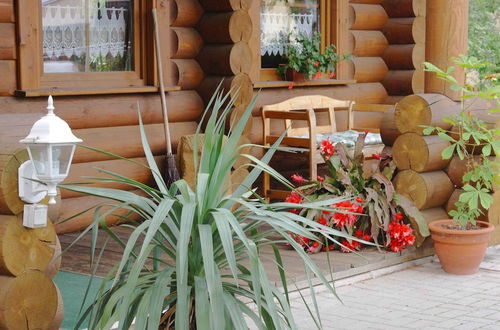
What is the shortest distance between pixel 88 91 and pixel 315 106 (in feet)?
8.20

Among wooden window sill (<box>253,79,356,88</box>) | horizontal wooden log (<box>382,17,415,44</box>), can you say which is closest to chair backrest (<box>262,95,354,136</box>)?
wooden window sill (<box>253,79,356,88</box>)

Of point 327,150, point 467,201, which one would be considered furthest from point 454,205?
point 327,150

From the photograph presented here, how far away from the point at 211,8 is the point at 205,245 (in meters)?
4.81

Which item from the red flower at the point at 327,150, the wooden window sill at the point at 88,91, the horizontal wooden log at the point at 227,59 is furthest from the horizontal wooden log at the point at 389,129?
the wooden window sill at the point at 88,91

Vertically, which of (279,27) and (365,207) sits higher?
(279,27)

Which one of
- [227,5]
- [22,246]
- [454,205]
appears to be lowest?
[454,205]

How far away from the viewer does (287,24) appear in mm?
8844

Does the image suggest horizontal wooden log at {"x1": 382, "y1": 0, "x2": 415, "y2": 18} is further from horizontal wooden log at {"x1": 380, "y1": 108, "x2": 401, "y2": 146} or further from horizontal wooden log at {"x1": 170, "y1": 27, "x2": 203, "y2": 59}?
horizontal wooden log at {"x1": 380, "y1": 108, "x2": 401, "y2": 146}

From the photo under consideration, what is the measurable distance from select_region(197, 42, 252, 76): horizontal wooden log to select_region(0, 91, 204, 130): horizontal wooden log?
0.32 m

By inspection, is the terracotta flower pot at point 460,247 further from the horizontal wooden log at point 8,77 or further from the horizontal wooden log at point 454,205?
the horizontal wooden log at point 8,77

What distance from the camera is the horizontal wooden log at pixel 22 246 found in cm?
388

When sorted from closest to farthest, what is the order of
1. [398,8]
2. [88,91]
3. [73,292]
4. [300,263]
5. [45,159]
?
[45,159] → [73,292] → [300,263] → [88,91] → [398,8]

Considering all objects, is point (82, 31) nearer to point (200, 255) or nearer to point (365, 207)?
point (365, 207)

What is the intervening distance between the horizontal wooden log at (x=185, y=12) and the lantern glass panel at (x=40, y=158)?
4.11 m
